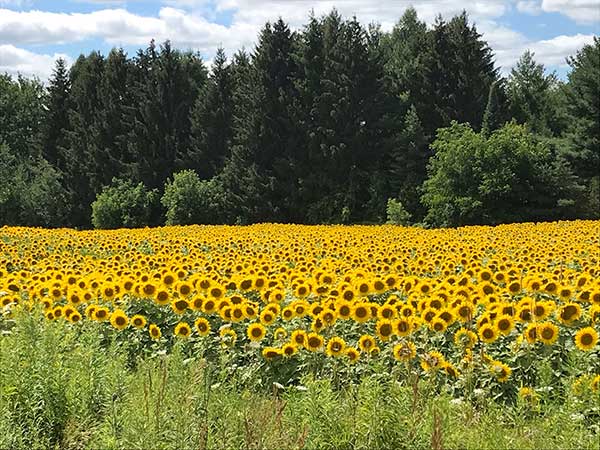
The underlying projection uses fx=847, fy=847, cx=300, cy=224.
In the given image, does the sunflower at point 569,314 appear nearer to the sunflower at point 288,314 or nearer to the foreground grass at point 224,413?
the foreground grass at point 224,413

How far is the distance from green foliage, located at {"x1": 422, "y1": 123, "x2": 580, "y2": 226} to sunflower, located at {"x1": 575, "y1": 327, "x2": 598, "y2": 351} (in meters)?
23.9

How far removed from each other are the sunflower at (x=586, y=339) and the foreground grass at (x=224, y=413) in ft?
1.43

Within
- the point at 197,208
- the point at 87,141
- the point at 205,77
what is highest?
the point at 205,77

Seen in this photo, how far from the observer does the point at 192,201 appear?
35.8 metres

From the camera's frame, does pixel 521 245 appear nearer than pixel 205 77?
Yes

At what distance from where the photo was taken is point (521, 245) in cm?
1081

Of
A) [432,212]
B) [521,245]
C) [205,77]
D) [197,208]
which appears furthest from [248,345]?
[205,77]

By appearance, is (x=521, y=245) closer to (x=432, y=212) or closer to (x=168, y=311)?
(x=168, y=311)

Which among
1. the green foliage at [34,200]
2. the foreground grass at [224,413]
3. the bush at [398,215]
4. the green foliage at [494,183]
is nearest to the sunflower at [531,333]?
the foreground grass at [224,413]

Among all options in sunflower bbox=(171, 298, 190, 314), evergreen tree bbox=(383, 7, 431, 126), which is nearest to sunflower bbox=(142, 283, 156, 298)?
sunflower bbox=(171, 298, 190, 314)

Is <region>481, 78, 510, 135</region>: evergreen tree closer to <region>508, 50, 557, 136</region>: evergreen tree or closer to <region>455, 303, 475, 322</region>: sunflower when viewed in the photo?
<region>508, 50, 557, 136</region>: evergreen tree

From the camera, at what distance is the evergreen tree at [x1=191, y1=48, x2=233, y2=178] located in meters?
41.8

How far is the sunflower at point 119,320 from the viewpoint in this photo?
6.06 meters

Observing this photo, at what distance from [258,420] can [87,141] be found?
43.4 meters
